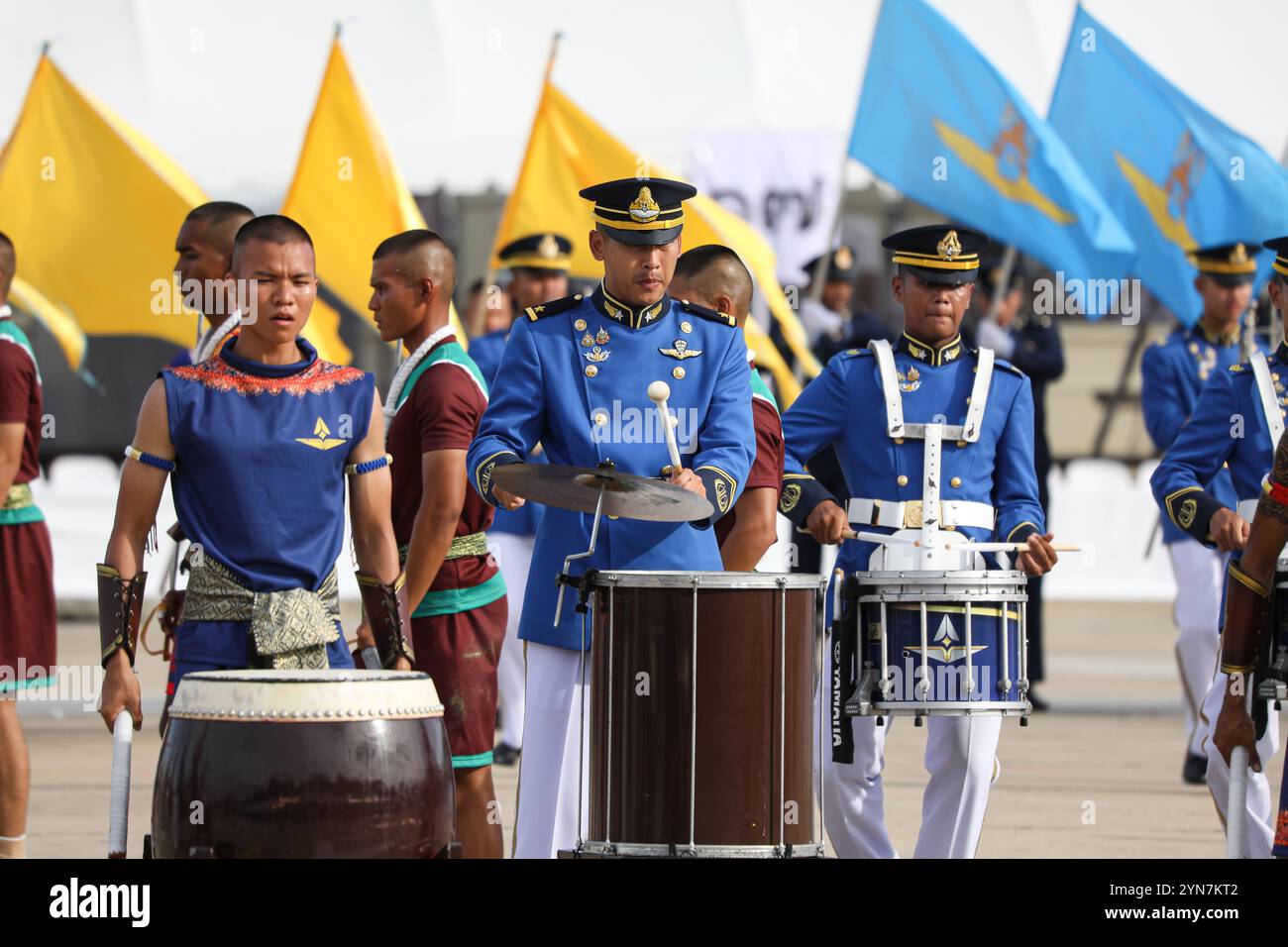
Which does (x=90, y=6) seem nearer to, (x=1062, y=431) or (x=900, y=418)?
(x=1062, y=431)

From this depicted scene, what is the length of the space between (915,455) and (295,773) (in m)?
2.85

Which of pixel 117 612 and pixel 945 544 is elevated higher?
pixel 945 544

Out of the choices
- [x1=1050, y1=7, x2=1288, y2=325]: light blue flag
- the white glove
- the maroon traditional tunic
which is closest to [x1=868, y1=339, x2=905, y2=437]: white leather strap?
the maroon traditional tunic

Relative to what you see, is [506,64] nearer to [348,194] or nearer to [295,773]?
[348,194]

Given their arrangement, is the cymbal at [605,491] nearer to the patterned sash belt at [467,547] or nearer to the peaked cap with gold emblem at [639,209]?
the peaked cap with gold emblem at [639,209]

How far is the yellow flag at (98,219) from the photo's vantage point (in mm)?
12602

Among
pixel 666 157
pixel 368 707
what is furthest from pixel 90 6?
pixel 368 707

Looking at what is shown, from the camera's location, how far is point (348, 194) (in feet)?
42.0

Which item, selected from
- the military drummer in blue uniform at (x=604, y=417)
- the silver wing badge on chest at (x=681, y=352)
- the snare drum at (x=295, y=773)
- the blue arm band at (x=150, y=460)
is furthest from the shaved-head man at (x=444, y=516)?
the snare drum at (x=295, y=773)

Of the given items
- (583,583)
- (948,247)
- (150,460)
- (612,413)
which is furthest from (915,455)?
(150,460)

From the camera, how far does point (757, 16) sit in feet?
90.3

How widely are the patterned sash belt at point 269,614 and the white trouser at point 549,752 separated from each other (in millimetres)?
727

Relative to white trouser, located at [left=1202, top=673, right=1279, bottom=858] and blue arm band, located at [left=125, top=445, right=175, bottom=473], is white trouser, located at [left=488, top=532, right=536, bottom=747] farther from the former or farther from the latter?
blue arm band, located at [left=125, top=445, right=175, bottom=473]
